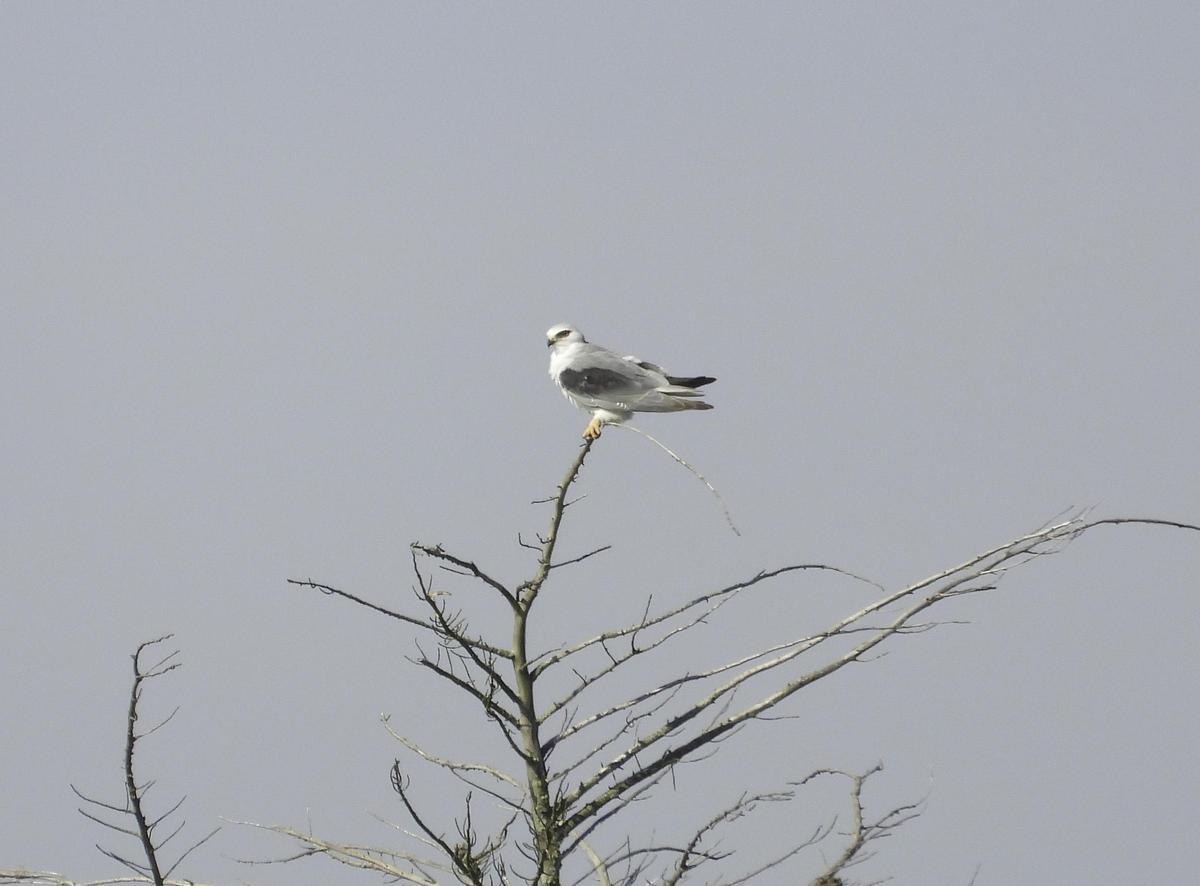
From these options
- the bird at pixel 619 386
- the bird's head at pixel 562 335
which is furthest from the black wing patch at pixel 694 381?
the bird's head at pixel 562 335

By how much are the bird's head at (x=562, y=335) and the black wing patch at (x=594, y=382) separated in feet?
4.17

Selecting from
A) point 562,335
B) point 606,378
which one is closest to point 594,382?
point 606,378

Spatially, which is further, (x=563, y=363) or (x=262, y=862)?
(x=563, y=363)

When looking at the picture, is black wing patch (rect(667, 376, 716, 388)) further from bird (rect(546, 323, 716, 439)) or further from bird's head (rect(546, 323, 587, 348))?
bird's head (rect(546, 323, 587, 348))

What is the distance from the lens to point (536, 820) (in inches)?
299

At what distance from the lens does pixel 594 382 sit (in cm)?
1188

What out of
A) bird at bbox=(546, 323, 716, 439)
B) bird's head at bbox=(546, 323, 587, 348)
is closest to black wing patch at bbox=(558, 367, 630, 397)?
bird at bbox=(546, 323, 716, 439)

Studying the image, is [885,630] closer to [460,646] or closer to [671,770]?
[671,770]

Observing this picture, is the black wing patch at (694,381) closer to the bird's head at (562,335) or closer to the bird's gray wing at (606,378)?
the bird's gray wing at (606,378)

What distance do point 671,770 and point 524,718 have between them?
79cm

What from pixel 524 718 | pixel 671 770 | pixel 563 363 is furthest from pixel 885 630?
pixel 563 363

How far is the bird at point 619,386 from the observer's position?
38.0ft

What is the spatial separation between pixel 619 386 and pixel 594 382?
227 millimetres

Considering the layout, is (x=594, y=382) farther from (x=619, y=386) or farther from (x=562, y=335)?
(x=562, y=335)
